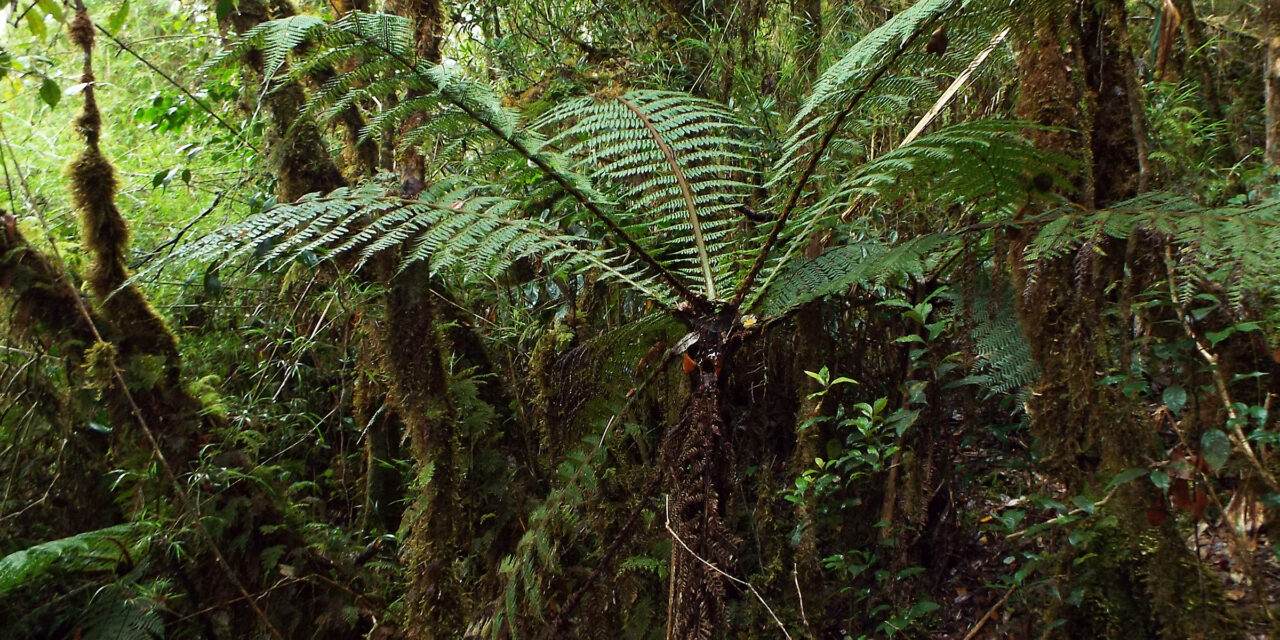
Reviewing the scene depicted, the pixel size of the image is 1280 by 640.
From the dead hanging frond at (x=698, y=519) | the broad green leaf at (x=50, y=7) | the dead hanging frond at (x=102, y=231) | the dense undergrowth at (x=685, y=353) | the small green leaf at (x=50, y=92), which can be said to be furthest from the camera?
the dead hanging frond at (x=102, y=231)

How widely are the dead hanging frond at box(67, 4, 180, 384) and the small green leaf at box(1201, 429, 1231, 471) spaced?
8.37 ft

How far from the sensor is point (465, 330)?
2.54 meters

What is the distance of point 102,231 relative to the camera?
2.05 m

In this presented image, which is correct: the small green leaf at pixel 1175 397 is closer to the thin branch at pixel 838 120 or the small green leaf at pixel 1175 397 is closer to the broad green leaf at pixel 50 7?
the thin branch at pixel 838 120

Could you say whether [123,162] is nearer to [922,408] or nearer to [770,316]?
[770,316]

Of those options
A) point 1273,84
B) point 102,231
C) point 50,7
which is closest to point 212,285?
point 102,231

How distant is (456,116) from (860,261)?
89cm

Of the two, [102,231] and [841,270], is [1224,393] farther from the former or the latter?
[102,231]

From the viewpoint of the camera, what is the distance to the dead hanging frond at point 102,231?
2.04 meters

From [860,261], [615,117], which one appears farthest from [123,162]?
[860,261]

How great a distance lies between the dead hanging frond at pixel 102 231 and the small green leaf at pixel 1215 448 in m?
2.55

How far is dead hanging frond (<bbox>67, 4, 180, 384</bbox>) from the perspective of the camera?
2037mm

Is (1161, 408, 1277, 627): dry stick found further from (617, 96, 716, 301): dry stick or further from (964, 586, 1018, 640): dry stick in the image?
(617, 96, 716, 301): dry stick

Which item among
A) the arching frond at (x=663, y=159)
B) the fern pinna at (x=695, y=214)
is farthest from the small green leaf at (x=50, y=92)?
the arching frond at (x=663, y=159)
